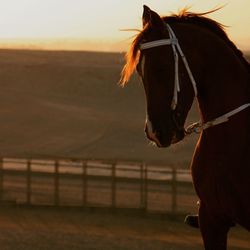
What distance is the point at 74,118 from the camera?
35094mm

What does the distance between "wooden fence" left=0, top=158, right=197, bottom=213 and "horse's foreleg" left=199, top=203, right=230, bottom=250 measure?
333 inches

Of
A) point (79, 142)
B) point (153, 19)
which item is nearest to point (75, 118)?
point (79, 142)

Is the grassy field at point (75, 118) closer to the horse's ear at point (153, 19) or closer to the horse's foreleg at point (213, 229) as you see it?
the horse's foreleg at point (213, 229)

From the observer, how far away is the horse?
353 cm

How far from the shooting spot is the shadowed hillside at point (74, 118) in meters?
25.2

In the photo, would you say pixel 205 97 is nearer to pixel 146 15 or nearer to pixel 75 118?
pixel 146 15

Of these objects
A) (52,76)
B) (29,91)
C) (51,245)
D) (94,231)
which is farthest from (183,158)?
(52,76)

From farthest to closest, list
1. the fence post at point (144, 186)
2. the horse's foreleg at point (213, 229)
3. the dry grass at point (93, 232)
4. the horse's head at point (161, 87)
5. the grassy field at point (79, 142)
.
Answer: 1. the fence post at point (144, 186)
2. the grassy field at point (79, 142)
3. the dry grass at point (93, 232)
4. the horse's foreleg at point (213, 229)
5. the horse's head at point (161, 87)

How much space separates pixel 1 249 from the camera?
352 inches

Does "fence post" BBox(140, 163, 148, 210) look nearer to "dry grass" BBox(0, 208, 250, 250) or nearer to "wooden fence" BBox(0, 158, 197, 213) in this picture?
"wooden fence" BBox(0, 158, 197, 213)

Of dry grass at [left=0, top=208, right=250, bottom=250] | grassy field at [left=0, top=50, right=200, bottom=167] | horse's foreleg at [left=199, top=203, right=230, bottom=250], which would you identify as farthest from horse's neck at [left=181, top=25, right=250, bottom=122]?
grassy field at [left=0, top=50, right=200, bottom=167]

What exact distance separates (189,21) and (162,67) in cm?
43

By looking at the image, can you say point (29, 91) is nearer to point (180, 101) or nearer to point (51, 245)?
point (51, 245)

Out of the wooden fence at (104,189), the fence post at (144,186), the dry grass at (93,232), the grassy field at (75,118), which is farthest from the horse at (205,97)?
the grassy field at (75,118)
